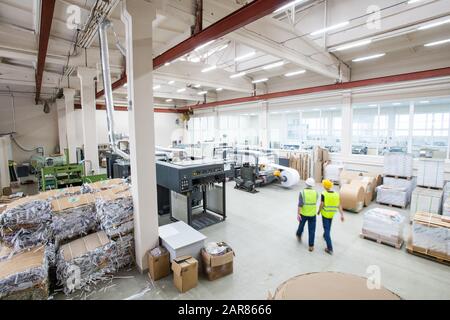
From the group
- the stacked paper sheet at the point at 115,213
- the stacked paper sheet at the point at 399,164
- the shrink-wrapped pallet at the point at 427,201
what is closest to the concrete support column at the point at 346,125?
the stacked paper sheet at the point at 399,164

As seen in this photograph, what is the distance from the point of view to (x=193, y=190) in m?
5.36

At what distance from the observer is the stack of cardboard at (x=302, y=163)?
9.58m

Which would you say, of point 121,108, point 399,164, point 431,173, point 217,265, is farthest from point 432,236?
point 121,108

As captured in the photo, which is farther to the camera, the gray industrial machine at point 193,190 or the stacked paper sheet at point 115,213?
the gray industrial machine at point 193,190

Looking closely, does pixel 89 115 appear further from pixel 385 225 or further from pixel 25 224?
pixel 385 225

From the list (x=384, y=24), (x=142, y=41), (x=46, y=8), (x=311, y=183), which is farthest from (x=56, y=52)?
(x=384, y=24)

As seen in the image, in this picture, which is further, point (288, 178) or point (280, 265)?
point (288, 178)

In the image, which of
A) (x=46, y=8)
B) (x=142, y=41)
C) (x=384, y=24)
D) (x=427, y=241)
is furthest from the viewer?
(x=384, y=24)

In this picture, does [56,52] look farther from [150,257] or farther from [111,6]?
[150,257]

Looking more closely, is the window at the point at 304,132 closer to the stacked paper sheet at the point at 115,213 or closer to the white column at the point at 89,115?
the white column at the point at 89,115

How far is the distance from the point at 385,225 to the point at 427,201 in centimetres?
181

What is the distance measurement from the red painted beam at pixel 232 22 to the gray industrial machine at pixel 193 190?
7.45 ft
